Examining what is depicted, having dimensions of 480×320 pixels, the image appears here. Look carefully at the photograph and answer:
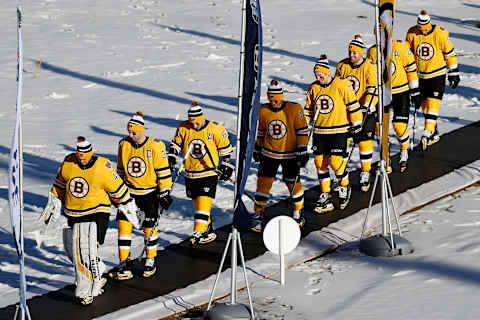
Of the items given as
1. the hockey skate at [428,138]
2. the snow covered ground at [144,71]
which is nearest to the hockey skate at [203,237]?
the snow covered ground at [144,71]

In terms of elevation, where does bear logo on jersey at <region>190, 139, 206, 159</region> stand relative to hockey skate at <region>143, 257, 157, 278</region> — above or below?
above

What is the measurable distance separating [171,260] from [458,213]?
12.2ft

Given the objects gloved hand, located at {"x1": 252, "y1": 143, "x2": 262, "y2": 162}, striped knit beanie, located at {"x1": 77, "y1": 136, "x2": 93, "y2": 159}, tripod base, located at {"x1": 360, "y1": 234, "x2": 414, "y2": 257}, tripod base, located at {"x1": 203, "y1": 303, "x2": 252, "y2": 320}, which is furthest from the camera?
gloved hand, located at {"x1": 252, "y1": 143, "x2": 262, "y2": 162}

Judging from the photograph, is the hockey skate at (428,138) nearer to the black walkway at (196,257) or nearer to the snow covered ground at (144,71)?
the black walkway at (196,257)

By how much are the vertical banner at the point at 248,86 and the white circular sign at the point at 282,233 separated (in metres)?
1.19

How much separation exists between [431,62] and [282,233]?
5617 mm

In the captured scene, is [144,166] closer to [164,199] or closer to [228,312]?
[164,199]

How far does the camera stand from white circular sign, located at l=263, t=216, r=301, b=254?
9266 mm

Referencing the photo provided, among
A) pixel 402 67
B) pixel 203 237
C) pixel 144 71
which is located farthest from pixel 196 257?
pixel 144 71

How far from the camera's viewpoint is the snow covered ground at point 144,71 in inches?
472

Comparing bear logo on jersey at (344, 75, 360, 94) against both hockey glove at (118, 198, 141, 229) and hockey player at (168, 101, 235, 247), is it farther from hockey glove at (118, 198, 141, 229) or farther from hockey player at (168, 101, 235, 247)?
hockey glove at (118, 198, 141, 229)

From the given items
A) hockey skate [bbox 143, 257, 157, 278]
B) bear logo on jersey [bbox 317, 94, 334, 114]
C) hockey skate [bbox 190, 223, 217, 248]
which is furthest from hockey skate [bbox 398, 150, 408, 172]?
hockey skate [bbox 143, 257, 157, 278]

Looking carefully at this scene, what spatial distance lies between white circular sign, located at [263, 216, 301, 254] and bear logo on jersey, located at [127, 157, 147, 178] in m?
1.50

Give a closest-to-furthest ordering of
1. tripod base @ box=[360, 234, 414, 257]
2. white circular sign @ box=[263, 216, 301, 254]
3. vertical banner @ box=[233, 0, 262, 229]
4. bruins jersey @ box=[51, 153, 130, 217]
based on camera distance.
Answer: vertical banner @ box=[233, 0, 262, 229]
bruins jersey @ box=[51, 153, 130, 217]
white circular sign @ box=[263, 216, 301, 254]
tripod base @ box=[360, 234, 414, 257]
